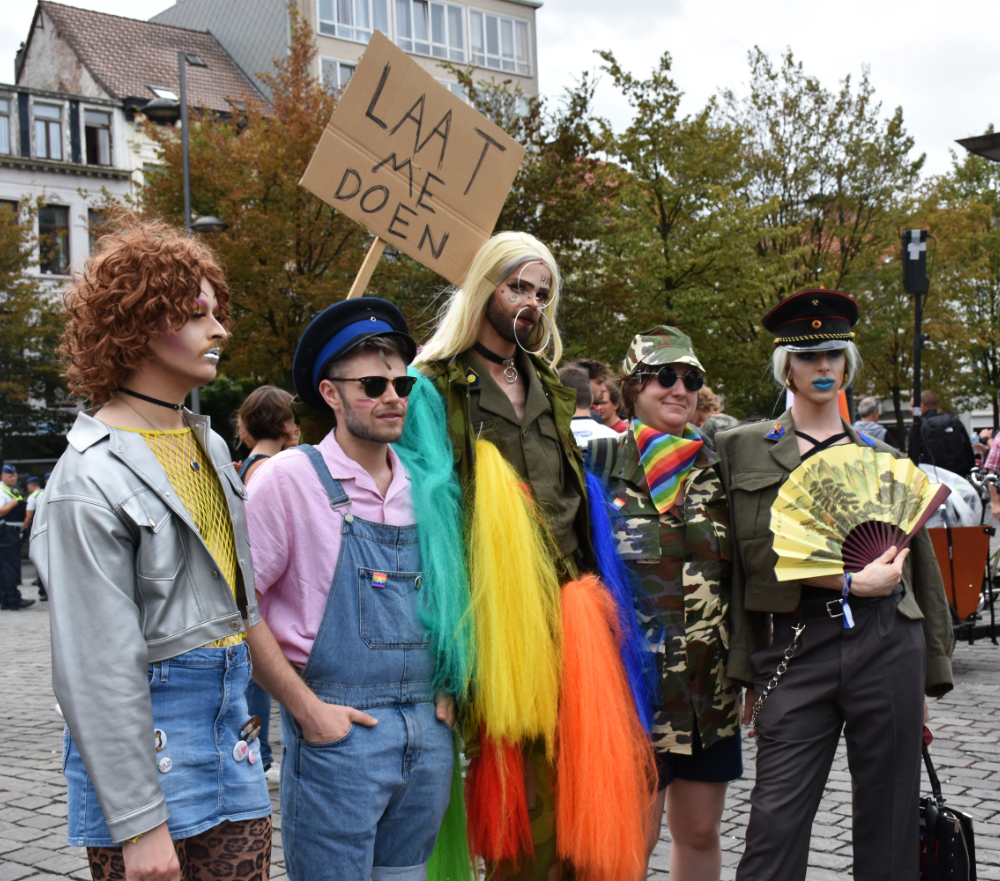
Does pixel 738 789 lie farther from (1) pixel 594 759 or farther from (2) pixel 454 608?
(2) pixel 454 608

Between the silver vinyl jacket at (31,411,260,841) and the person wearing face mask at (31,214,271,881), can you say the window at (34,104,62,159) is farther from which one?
the silver vinyl jacket at (31,411,260,841)

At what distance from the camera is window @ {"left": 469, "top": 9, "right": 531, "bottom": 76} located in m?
38.2

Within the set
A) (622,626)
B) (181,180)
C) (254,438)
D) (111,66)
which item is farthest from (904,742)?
(111,66)

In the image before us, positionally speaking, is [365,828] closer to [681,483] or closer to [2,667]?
[681,483]

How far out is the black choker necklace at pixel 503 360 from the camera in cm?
310

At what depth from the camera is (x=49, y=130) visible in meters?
32.1

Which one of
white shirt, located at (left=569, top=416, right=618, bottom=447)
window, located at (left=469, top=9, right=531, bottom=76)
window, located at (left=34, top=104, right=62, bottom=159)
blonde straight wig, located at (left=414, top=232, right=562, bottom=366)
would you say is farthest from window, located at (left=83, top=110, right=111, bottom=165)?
blonde straight wig, located at (left=414, top=232, right=562, bottom=366)

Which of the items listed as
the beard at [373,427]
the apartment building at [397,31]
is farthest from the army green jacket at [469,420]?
the apartment building at [397,31]

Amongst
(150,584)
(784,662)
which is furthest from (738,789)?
(150,584)

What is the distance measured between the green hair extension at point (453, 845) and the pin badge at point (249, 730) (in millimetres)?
665

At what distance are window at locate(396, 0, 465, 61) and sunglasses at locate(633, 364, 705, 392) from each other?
3568cm

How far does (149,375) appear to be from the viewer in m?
2.22

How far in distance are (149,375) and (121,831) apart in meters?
0.92

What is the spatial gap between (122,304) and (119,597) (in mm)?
610
